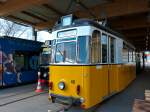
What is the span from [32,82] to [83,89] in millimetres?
8777

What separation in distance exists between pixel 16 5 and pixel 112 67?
5.36 metres

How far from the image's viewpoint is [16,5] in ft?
34.6

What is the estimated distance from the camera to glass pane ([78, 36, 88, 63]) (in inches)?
253

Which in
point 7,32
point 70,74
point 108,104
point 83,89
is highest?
point 7,32

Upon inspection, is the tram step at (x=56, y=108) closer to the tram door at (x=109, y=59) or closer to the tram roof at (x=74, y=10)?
the tram door at (x=109, y=59)

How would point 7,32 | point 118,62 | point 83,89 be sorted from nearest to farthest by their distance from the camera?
1. point 83,89
2. point 118,62
3. point 7,32

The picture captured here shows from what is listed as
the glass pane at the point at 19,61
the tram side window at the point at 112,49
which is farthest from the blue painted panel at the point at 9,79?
the tram side window at the point at 112,49

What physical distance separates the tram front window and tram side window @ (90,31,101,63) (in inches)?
20.3

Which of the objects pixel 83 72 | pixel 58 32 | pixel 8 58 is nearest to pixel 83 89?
pixel 83 72

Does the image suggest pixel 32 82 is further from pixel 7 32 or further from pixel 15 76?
pixel 7 32

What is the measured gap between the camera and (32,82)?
1454 cm

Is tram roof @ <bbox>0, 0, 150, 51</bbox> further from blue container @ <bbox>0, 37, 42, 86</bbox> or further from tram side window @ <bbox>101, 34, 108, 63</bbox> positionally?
tram side window @ <bbox>101, 34, 108, 63</bbox>

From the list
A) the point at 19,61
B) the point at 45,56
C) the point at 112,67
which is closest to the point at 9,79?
the point at 19,61

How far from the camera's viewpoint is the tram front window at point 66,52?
261 inches
